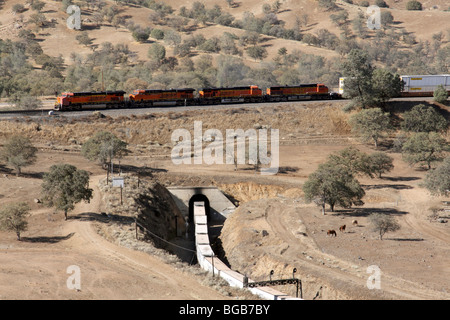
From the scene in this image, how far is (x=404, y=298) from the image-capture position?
34250 mm

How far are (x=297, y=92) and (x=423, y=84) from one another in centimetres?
2124

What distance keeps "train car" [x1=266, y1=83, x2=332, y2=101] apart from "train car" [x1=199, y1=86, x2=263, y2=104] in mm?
2378

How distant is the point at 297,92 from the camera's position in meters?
93.2

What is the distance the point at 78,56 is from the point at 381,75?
81.8 metres

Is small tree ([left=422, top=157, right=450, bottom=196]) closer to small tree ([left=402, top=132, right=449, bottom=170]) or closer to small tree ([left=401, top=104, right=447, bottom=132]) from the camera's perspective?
small tree ([left=402, top=132, right=449, bottom=170])

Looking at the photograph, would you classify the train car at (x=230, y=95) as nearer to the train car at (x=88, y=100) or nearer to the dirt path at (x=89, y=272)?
the train car at (x=88, y=100)

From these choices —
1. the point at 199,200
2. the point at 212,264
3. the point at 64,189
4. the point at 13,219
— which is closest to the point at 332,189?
the point at 212,264

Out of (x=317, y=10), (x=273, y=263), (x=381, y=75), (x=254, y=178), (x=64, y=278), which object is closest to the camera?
(x=64, y=278)

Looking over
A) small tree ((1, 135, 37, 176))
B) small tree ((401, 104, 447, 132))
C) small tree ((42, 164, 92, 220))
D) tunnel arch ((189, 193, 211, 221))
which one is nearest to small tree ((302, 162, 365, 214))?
tunnel arch ((189, 193, 211, 221))

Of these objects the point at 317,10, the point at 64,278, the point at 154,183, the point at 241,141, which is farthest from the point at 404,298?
the point at 317,10

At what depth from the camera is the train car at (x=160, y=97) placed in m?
87.1

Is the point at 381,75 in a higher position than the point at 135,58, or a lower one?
lower

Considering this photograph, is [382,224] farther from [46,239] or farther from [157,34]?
[157,34]
